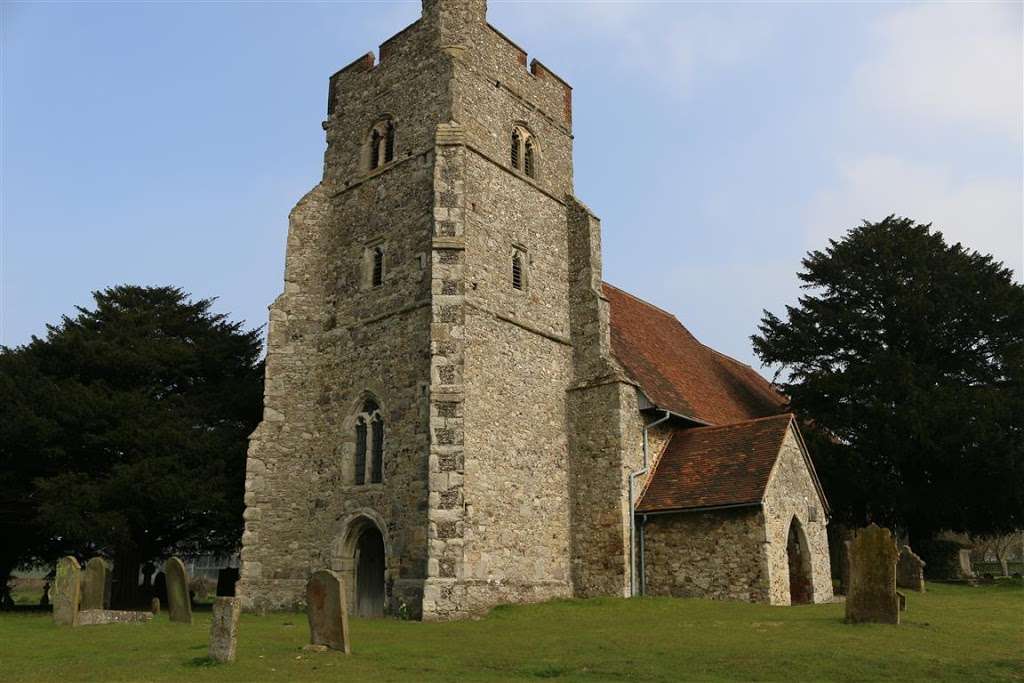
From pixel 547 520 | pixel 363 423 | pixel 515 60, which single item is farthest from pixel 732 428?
pixel 515 60

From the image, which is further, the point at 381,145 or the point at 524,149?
the point at 524,149

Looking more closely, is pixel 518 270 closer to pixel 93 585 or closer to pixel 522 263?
pixel 522 263

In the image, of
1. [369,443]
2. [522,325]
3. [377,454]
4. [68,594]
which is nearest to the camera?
[68,594]

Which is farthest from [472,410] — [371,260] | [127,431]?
[127,431]

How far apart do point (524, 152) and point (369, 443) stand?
8772 mm

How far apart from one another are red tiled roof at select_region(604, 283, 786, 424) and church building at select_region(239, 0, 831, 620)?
0.23 m

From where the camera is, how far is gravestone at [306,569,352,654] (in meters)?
11.4

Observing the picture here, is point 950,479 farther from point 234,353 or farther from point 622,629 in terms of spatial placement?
point 234,353

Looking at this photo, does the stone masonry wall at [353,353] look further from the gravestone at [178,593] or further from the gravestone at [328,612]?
the gravestone at [328,612]

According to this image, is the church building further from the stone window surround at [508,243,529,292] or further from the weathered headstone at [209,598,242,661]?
the weathered headstone at [209,598,242,661]

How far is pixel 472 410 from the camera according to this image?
18.4m

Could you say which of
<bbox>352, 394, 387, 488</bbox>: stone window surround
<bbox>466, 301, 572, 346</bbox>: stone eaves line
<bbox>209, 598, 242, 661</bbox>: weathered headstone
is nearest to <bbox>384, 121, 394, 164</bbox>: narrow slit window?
<bbox>466, 301, 572, 346</bbox>: stone eaves line

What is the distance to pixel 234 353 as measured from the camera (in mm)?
27125

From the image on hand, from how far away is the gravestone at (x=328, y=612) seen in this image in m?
11.4
